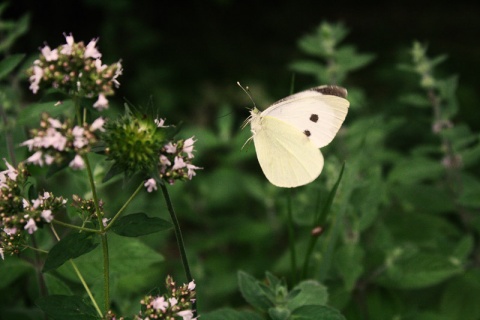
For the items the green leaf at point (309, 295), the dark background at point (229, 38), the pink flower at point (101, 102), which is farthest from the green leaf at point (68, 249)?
the dark background at point (229, 38)

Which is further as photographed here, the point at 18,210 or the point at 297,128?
the point at 297,128

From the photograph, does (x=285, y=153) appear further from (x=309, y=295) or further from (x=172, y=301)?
(x=172, y=301)

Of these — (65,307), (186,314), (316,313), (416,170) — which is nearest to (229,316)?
(316,313)

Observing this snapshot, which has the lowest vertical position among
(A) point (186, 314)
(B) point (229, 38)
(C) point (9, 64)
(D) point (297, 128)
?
(A) point (186, 314)

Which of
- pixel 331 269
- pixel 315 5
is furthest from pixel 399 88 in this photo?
pixel 331 269

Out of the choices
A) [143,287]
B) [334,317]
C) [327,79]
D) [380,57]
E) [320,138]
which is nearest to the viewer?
[334,317]

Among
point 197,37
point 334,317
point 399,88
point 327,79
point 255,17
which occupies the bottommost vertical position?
point 334,317

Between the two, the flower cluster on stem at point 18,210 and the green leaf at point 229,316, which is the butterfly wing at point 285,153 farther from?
the flower cluster on stem at point 18,210

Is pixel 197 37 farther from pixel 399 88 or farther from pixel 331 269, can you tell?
pixel 331 269
